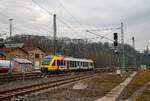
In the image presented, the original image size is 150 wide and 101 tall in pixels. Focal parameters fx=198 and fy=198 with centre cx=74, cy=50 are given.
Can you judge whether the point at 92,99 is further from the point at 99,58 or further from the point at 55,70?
the point at 99,58

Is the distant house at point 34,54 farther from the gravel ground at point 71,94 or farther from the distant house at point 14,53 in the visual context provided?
the gravel ground at point 71,94

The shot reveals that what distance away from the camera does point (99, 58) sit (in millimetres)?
90312

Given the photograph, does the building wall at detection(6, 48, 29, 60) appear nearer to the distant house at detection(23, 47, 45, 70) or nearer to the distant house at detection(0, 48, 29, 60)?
the distant house at detection(0, 48, 29, 60)

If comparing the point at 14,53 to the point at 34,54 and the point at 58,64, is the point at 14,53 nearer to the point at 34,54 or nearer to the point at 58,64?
the point at 34,54

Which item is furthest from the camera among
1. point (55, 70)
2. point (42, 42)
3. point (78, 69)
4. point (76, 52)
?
point (42, 42)

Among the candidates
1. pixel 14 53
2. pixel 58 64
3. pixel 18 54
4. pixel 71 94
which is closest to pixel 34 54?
pixel 18 54

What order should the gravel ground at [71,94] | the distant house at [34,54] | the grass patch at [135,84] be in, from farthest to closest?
the distant house at [34,54] < the grass patch at [135,84] < the gravel ground at [71,94]

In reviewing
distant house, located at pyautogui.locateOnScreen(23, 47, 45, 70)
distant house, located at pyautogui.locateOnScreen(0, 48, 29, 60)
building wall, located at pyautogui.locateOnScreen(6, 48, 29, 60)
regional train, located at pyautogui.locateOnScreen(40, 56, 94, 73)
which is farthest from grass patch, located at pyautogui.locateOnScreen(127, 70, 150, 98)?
distant house, located at pyautogui.locateOnScreen(23, 47, 45, 70)

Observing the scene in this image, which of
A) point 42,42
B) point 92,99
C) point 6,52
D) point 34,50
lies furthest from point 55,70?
point 42,42

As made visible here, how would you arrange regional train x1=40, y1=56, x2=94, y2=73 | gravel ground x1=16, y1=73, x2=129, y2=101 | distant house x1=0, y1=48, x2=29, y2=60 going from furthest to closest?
distant house x1=0, y1=48, x2=29, y2=60 → regional train x1=40, y1=56, x2=94, y2=73 → gravel ground x1=16, y1=73, x2=129, y2=101

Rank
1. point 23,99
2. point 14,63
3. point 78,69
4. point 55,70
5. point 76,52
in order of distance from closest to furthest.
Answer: point 23,99
point 55,70
point 78,69
point 14,63
point 76,52

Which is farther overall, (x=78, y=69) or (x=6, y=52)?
(x=6, y=52)

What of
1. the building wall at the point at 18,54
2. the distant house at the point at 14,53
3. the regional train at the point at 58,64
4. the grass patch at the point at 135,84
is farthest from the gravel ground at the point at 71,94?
the building wall at the point at 18,54

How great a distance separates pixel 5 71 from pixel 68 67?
11942mm
